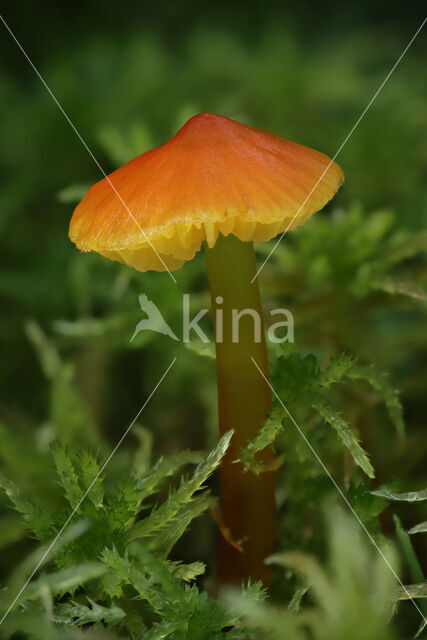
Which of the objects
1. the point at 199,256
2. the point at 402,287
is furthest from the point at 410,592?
the point at 199,256

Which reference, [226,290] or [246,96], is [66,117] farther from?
[226,290]

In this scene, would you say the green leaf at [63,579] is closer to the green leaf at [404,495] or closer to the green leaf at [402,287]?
the green leaf at [404,495]

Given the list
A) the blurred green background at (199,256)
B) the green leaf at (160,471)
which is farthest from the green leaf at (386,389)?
the green leaf at (160,471)

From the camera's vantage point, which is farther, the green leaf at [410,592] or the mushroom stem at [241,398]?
the mushroom stem at [241,398]

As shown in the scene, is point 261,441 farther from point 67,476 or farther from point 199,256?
point 199,256

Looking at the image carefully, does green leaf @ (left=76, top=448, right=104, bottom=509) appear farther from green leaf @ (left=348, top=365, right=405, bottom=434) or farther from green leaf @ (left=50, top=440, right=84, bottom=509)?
green leaf @ (left=348, top=365, right=405, bottom=434)

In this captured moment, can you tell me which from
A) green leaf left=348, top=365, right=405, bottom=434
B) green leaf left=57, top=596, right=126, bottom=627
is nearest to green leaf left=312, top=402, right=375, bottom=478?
green leaf left=348, top=365, right=405, bottom=434
